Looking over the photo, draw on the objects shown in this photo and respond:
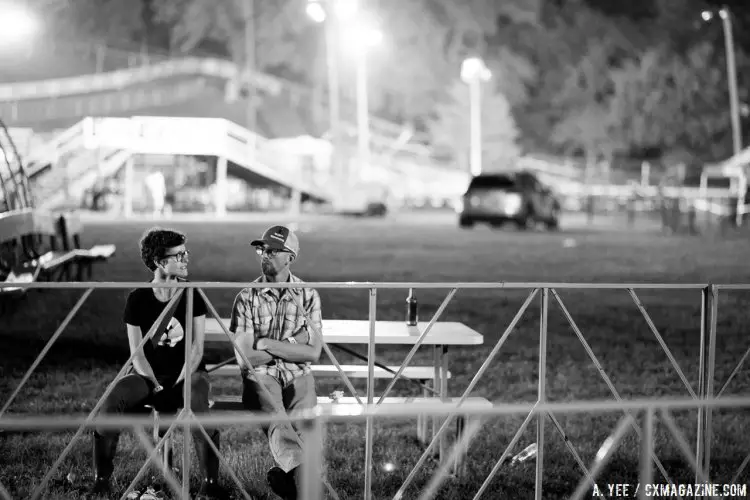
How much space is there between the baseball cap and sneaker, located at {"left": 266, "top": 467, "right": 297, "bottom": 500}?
4.02ft

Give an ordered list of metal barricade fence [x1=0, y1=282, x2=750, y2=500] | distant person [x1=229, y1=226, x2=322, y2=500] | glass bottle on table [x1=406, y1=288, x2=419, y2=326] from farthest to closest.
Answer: glass bottle on table [x1=406, y1=288, x2=419, y2=326] → distant person [x1=229, y1=226, x2=322, y2=500] → metal barricade fence [x1=0, y1=282, x2=750, y2=500]

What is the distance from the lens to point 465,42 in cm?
7100

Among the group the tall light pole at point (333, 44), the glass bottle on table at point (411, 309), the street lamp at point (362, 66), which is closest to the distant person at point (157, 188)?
the tall light pole at point (333, 44)

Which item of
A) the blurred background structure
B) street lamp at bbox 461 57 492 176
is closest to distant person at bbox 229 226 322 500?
the blurred background structure

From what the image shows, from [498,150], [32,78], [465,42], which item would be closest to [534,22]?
[465,42]

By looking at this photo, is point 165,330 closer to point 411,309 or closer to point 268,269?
point 268,269

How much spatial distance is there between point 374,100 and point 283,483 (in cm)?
6467

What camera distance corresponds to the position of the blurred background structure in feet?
133

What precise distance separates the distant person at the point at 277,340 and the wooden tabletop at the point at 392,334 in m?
0.42

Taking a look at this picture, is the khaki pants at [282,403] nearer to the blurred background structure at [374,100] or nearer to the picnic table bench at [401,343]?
the picnic table bench at [401,343]

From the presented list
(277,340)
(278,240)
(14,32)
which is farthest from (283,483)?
(14,32)

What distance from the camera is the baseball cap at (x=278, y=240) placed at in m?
6.10

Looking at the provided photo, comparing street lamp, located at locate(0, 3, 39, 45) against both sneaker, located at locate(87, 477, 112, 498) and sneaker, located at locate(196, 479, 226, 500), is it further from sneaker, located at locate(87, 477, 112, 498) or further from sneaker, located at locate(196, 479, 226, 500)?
sneaker, located at locate(196, 479, 226, 500)

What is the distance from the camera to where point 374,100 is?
69.5 metres
